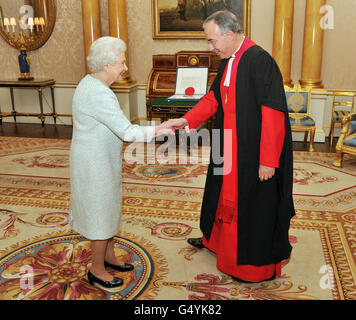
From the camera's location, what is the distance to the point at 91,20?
7801mm

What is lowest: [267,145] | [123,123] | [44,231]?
[44,231]

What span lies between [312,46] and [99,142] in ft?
18.4

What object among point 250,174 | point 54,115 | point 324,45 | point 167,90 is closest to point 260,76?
point 250,174

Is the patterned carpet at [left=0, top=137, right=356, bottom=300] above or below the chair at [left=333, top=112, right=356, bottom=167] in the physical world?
below

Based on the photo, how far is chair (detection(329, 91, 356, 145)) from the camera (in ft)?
23.2

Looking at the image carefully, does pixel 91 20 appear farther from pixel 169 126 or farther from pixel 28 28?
pixel 169 126

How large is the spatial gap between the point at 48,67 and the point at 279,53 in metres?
4.79

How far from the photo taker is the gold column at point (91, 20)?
7762 millimetres

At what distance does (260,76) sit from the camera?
2645mm

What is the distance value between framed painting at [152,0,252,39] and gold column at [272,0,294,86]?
21.9 inches

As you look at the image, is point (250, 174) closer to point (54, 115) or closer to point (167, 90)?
point (167, 90)

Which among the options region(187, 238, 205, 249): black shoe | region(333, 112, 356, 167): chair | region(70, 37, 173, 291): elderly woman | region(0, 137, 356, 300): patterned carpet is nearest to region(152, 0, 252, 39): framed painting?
region(333, 112, 356, 167): chair

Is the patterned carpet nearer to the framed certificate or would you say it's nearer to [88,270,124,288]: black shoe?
[88,270,124,288]: black shoe

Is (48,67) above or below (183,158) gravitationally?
above
